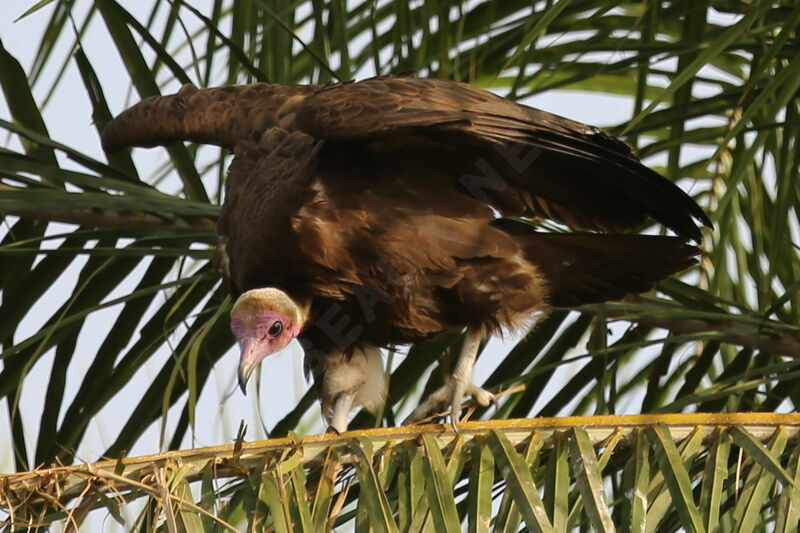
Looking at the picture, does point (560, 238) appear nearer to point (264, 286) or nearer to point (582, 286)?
point (582, 286)

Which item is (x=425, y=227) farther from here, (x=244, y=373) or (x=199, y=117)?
(x=199, y=117)

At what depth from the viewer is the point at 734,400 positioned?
306cm

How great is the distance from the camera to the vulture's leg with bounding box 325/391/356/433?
340 cm

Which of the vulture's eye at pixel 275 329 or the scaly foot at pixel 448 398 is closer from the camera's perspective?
the scaly foot at pixel 448 398

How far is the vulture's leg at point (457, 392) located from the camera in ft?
10.0

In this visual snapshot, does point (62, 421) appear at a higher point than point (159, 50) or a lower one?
lower

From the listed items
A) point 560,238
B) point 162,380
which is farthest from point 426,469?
point 560,238

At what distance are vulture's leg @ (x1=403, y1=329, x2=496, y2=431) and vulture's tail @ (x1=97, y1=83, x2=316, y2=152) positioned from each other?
989 mm

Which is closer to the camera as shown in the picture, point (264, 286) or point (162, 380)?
point (162, 380)

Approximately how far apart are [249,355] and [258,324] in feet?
0.30

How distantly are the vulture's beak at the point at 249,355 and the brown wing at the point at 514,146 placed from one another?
0.51 metres

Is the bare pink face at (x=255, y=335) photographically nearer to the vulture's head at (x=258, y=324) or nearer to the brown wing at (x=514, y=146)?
the vulture's head at (x=258, y=324)

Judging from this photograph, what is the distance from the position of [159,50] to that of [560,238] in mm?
1116

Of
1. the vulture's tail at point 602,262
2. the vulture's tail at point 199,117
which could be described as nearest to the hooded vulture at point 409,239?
the vulture's tail at point 602,262
